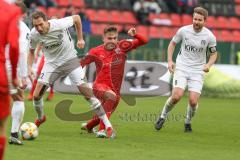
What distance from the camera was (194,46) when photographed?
1360 centimetres

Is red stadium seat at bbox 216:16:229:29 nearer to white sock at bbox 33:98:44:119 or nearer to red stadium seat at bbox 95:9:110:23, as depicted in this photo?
red stadium seat at bbox 95:9:110:23

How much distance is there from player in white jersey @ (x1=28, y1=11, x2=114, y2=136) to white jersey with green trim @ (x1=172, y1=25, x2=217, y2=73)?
7.01 ft

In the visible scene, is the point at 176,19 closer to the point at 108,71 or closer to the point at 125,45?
the point at 108,71

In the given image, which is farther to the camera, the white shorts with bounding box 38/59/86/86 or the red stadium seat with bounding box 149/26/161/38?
the red stadium seat with bounding box 149/26/161/38

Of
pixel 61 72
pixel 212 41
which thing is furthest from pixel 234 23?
pixel 61 72

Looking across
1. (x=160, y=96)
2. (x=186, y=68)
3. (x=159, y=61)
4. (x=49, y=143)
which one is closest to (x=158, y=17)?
(x=159, y=61)

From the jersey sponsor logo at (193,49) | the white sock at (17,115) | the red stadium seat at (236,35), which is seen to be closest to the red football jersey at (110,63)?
the jersey sponsor logo at (193,49)

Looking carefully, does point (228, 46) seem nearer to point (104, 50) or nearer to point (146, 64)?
point (146, 64)

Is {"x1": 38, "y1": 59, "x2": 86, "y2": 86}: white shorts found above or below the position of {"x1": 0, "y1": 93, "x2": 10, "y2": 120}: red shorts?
below

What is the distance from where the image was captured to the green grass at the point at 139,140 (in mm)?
10055

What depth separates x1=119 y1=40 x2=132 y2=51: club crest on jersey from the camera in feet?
41.1

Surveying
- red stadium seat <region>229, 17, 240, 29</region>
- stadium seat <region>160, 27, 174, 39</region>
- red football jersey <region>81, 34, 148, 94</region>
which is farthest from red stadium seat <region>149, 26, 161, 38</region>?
red football jersey <region>81, 34, 148, 94</region>

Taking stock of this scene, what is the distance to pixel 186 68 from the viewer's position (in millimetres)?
13688

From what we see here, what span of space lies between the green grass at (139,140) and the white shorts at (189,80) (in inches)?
33.6
